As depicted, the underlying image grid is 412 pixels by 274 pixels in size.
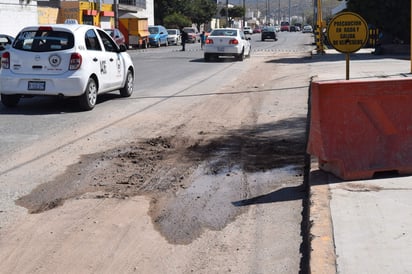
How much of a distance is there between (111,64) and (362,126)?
8.58 meters

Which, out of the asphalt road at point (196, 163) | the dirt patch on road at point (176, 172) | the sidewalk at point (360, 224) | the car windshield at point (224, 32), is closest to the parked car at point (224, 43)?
the car windshield at point (224, 32)

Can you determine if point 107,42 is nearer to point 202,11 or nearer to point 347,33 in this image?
point 347,33

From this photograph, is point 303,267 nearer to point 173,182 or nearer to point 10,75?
point 173,182

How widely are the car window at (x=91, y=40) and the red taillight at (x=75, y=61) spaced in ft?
2.15

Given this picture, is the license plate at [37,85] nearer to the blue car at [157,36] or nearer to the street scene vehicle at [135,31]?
the street scene vehicle at [135,31]

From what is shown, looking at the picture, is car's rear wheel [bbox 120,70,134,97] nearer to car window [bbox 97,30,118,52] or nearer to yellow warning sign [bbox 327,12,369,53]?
car window [bbox 97,30,118,52]

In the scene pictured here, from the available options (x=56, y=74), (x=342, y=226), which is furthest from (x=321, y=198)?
(x=56, y=74)

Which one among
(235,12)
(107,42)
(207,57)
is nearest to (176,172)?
(107,42)

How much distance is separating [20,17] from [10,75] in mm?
34814

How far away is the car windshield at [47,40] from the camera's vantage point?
1328 cm

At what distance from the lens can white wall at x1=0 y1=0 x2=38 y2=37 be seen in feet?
144

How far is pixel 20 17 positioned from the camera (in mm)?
46156

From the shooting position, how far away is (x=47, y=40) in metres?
13.4

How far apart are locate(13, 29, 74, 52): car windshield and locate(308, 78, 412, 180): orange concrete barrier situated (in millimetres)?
7288
